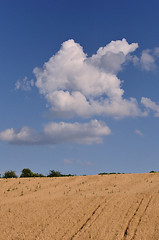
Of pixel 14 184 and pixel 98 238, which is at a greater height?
pixel 14 184

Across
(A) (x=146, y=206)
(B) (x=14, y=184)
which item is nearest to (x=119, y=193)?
(A) (x=146, y=206)

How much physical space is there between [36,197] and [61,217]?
21.3 feet

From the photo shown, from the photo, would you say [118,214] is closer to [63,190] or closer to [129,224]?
[129,224]

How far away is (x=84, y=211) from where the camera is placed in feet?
80.5

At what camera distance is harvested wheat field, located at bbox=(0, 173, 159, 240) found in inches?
827

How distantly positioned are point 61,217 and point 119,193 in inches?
277

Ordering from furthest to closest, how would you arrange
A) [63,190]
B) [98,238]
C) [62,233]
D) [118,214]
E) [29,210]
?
[63,190], [29,210], [118,214], [62,233], [98,238]

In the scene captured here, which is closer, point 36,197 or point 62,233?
point 62,233

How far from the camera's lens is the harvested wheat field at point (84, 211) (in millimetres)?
21009

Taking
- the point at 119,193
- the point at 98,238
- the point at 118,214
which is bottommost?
the point at 98,238

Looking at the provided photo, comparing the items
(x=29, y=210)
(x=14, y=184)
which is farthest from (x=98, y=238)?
(x=14, y=184)

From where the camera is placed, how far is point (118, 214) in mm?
23344

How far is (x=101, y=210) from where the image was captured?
24.4 metres

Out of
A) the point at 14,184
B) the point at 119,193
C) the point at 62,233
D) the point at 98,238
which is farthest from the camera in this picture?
the point at 14,184
